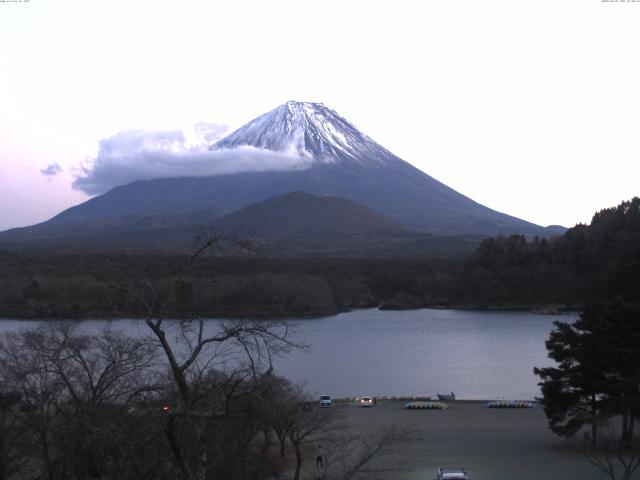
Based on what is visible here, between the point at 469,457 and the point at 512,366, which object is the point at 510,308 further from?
the point at 469,457

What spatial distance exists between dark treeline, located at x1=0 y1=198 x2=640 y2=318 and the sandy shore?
2022 centimetres

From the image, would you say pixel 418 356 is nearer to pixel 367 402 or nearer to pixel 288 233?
pixel 367 402

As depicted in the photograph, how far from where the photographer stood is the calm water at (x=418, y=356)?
18188mm

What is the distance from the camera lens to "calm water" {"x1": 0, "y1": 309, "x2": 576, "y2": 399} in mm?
18188

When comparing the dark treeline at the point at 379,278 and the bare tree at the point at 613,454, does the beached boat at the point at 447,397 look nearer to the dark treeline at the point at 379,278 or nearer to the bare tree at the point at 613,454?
the bare tree at the point at 613,454

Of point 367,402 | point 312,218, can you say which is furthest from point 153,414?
point 312,218

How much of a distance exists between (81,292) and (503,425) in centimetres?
2538

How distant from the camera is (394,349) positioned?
79.2ft

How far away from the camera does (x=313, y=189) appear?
90.4m

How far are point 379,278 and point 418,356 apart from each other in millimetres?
23016

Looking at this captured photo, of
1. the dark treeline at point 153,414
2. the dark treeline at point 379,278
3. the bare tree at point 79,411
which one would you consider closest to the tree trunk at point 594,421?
the dark treeline at point 153,414

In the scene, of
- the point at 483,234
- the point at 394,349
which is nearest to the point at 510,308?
the point at 394,349

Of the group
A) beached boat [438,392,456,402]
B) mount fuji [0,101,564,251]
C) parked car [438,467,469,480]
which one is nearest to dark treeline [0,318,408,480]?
parked car [438,467,469,480]

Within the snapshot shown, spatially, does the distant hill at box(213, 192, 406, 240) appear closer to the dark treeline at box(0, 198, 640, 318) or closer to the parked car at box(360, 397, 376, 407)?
the dark treeline at box(0, 198, 640, 318)
